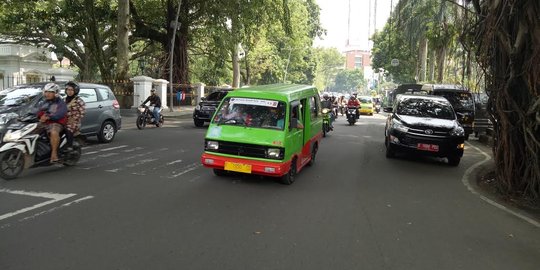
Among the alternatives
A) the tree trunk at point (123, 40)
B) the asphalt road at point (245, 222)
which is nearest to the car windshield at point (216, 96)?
the tree trunk at point (123, 40)

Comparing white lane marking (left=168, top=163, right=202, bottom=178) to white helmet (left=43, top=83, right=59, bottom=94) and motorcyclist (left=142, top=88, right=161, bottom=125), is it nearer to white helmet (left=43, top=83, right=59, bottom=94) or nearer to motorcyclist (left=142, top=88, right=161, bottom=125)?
white helmet (left=43, top=83, right=59, bottom=94)

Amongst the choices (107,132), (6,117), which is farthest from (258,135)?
(107,132)

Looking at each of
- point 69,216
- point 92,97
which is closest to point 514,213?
point 69,216

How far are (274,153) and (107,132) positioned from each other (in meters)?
7.20

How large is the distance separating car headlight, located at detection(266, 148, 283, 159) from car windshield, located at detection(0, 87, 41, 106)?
689 centimetres

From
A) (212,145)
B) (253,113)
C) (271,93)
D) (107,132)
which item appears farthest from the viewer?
(107,132)

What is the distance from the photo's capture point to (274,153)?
25.9ft

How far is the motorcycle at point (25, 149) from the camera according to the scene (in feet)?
25.5

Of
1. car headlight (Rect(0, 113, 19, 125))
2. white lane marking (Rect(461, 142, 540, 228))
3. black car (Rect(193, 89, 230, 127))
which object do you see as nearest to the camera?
white lane marking (Rect(461, 142, 540, 228))

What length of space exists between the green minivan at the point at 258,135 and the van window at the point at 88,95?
5747mm

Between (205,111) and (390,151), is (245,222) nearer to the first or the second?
(390,151)

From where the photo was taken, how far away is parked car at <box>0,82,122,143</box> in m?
10.9

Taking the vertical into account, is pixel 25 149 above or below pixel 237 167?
above

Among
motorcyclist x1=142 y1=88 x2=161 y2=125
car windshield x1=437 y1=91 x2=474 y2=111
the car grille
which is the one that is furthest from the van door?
car windshield x1=437 y1=91 x2=474 y2=111
